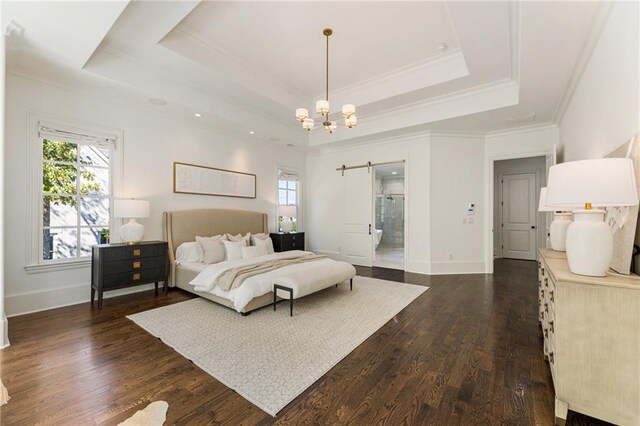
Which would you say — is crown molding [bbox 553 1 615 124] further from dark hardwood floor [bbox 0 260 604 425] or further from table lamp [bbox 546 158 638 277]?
dark hardwood floor [bbox 0 260 604 425]

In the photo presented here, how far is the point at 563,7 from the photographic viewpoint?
2.27 metres

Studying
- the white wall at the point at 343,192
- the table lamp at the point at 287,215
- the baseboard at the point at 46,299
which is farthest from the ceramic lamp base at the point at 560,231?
the baseboard at the point at 46,299

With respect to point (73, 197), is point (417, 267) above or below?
below

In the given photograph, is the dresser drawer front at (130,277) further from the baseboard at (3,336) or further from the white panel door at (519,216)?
the white panel door at (519,216)

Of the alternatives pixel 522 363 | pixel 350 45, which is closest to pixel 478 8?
pixel 350 45

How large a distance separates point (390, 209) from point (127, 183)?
713 cm

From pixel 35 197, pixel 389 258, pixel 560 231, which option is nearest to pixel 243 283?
pixel 35 197

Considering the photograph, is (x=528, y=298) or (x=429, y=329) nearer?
(x=429, y=329)

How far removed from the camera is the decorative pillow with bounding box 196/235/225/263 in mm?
4441

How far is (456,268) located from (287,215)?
3.71 metres

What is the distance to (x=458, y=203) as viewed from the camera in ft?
18.5

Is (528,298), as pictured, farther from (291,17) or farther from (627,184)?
(291,17)

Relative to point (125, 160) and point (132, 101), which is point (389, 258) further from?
point (132, 101)

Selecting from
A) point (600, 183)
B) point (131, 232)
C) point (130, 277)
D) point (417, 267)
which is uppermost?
point (600, 183)
